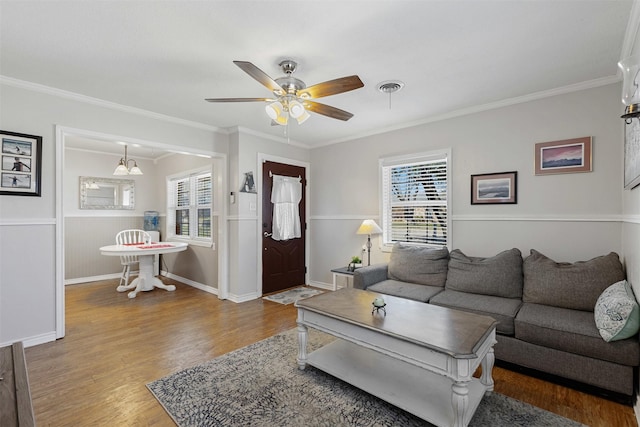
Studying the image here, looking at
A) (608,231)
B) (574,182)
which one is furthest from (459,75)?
(608,231)

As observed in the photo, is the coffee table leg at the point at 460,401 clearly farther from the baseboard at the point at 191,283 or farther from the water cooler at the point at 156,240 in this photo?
the water cooler at the point at 156,240

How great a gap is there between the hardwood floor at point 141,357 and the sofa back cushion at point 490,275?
2.50 ft

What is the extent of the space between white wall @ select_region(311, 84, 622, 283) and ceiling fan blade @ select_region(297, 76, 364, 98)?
2.09 m

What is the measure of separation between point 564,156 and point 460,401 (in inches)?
104

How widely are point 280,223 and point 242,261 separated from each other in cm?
87

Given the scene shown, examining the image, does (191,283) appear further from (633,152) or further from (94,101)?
(633,152)

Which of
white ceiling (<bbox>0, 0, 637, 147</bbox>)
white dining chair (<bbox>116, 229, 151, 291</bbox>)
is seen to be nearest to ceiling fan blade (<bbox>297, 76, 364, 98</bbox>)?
white ceiling (<bbox>0, 0, 637, 147</bbox>)

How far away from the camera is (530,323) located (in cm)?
228

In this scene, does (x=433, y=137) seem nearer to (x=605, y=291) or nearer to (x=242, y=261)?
(x=605, y=291)

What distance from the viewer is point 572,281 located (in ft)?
8.21

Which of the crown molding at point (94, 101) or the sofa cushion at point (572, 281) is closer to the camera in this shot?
the sofa cushion at point (572, 281)

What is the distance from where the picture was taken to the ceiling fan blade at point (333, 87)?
6.60 feet

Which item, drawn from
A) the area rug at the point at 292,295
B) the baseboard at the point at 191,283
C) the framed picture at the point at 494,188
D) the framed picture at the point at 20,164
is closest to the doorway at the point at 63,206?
the framed picture at the point at 20,164

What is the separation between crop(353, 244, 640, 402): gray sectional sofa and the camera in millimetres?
2002
